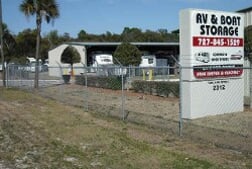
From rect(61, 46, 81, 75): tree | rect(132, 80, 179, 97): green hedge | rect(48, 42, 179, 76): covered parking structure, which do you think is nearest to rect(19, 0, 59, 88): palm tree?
rect(132, 80, 179, 97): green hedge

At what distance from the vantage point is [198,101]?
48.4ft

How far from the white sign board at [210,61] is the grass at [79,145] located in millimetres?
2478

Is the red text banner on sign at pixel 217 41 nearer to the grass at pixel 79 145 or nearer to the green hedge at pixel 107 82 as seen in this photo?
the grass at pixel 79 145

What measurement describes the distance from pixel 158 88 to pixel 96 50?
39021 millimetres

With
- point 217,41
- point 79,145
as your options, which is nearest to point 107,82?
point 217,41

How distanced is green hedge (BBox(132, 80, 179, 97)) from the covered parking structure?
92.6 feet

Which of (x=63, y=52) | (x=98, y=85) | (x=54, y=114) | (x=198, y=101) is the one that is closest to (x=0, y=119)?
(x=54, y=114)

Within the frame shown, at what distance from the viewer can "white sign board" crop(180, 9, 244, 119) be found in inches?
576

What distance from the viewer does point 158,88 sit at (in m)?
23.1

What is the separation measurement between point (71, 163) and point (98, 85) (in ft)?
66.3

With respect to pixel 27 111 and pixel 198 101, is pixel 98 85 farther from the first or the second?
pixel 198 101

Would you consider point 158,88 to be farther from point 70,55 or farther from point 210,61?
point 70,55

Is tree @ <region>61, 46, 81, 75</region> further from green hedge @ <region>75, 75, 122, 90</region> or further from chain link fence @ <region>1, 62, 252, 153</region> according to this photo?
chain link fence @ <region>1, 62, 252, 153</region>

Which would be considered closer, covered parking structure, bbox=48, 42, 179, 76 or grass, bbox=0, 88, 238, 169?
grass, bbox=0, 88, 238, 169
